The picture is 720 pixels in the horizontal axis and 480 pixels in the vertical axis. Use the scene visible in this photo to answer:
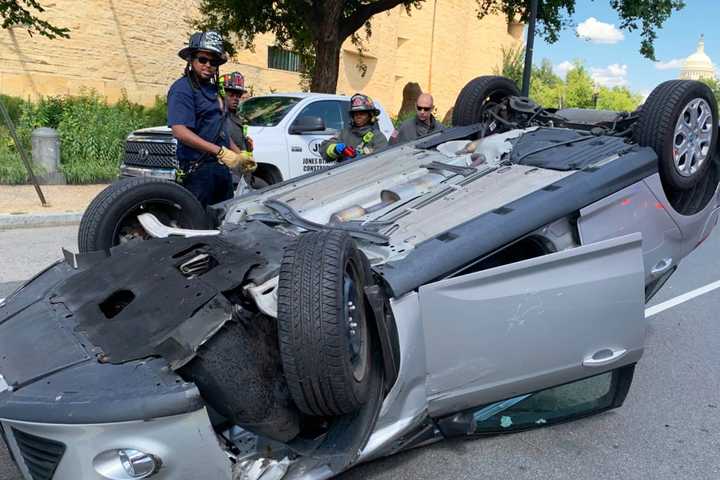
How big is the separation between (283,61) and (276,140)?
622 inches

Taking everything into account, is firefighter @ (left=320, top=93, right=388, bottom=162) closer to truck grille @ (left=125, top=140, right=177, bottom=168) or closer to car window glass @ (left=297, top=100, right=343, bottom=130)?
truck grille @ (left=125, top=140, right=177, bottom=168)

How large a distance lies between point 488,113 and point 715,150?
1.63 metres

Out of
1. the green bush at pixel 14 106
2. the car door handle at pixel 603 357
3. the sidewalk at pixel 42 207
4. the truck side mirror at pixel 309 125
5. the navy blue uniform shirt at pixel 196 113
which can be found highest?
the navy blue uniform shirt at pixel 196 113

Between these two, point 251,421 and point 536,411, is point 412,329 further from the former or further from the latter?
point 536,411

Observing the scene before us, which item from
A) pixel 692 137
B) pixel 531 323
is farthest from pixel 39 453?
pixel 692 137

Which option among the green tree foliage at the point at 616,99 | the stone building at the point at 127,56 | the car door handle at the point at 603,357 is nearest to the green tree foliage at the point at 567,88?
the green tree foliage at the point at 616,99

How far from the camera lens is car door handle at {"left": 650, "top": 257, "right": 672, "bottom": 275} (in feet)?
12.0

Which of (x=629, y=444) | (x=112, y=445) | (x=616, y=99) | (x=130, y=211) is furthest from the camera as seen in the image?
(x=616, y=99)

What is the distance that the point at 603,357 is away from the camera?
302cm

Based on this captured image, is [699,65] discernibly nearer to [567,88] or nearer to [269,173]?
[567,88]

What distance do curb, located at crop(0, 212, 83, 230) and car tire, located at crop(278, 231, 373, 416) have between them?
23.1 feet

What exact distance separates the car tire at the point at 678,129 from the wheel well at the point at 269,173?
522cm

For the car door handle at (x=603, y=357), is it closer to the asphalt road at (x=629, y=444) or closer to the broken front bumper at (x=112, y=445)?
the asphalt road at (x=629, y=444)

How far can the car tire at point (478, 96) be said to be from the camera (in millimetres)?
4953
